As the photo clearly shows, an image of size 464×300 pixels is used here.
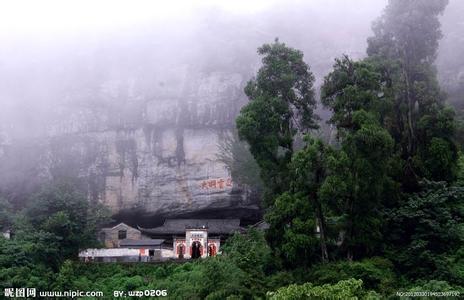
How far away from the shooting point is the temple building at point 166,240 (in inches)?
903

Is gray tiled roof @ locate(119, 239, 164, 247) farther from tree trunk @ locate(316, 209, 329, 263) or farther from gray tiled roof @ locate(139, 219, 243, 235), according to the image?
tree trunk @ locate(316, 209, 329, 263)

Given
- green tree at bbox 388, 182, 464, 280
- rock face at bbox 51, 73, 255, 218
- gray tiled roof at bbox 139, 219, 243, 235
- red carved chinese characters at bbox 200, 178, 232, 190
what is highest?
rock face at bbox 51, 73, 255, 218

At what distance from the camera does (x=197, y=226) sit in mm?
25094

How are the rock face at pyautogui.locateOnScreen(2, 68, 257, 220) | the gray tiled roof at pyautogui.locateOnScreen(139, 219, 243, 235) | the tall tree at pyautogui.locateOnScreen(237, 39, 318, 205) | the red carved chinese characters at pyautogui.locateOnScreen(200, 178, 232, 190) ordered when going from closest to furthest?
the tall tree at pyautogui.locateOnScreen(237, 39, 318, 205) < the gray tiled roof at pyautogui.locateOnScreen(139, 219, 243, 235) < the red carved chinese characters at pyautogui.locateOnScreen(200, 178, 232, 190) < the rock face at pyautogui.locateOnScreen(2, 68, 257, 220)

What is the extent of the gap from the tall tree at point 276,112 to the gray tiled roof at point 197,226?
11.0 metres

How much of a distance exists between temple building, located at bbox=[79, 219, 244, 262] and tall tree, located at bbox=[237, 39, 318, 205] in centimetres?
944

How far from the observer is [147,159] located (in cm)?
2639

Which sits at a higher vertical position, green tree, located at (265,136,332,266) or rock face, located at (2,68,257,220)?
rock face, located at (2,68,257,220)

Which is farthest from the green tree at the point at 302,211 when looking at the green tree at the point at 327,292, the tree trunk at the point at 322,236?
the green tree at the point at 327,292

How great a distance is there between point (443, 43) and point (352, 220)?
17.4 meters

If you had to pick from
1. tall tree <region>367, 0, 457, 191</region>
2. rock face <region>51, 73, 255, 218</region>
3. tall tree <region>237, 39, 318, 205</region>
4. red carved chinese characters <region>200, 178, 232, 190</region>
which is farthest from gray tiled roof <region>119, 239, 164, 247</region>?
tall tree <region>367, 0, 457, 191</region>

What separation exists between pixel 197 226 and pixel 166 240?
1.47 meters

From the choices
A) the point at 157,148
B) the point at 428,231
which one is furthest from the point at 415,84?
the point at 157,148

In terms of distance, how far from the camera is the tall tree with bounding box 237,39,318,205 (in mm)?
13703
